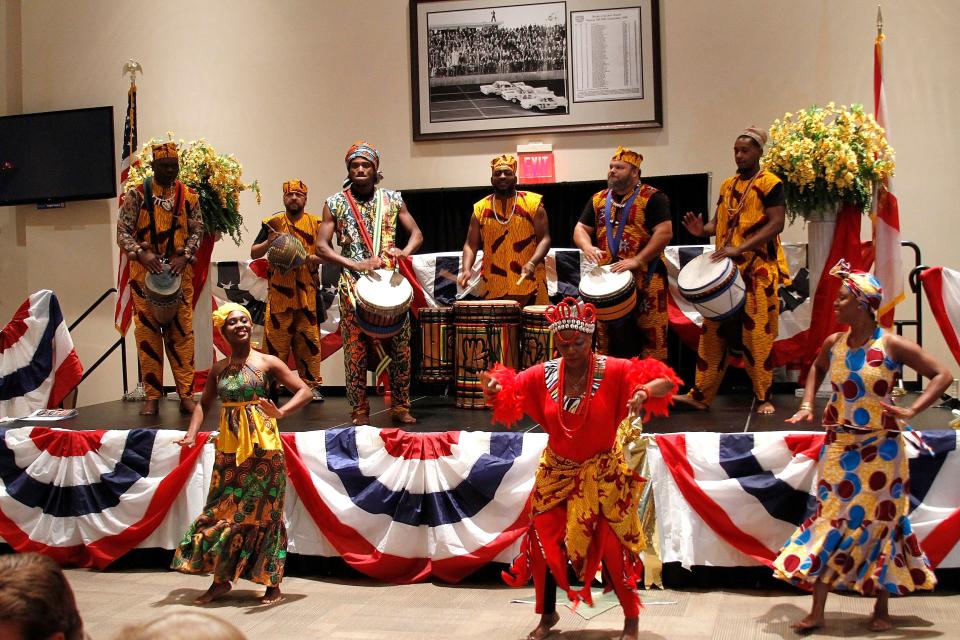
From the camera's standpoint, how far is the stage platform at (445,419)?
586 centimetres

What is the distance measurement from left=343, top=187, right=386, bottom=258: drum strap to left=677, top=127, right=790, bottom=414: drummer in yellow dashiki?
2.11 m

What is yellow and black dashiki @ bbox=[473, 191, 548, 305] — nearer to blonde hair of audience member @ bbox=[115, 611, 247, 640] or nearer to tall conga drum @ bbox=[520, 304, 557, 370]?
tall conga drum @ bbox=[520, 304, 557, 370]

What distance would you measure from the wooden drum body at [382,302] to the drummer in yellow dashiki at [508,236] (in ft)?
2.21

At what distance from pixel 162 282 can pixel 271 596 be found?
2.61 m

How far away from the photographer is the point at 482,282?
7.29 m

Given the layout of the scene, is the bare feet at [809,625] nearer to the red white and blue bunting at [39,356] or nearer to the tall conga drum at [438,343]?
the tall conga drum at [438,343]

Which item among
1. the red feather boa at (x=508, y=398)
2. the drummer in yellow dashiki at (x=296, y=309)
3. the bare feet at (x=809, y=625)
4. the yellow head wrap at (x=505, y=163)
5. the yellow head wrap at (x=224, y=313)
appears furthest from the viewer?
the drummer in yellow dashiki at (x=296, y=309)

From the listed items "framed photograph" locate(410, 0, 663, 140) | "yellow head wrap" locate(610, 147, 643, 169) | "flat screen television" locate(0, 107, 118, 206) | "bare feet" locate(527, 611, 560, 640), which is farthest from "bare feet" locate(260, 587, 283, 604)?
"flat screen television" locate(0, 107, 118, 206)

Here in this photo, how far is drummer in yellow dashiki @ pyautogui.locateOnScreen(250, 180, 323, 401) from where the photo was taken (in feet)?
26.3

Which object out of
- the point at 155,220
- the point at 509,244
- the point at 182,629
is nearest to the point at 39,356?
the point at 155,220

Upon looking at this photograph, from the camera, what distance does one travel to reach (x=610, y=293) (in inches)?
253

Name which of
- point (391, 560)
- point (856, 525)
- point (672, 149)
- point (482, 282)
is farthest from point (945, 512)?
point (672, 149)

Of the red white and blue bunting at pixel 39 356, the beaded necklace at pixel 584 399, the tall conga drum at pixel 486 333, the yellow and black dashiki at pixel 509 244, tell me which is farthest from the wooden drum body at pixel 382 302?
the red white and blue bunting at pixel 39 356

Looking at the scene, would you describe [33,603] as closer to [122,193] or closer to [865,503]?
[865,503]
